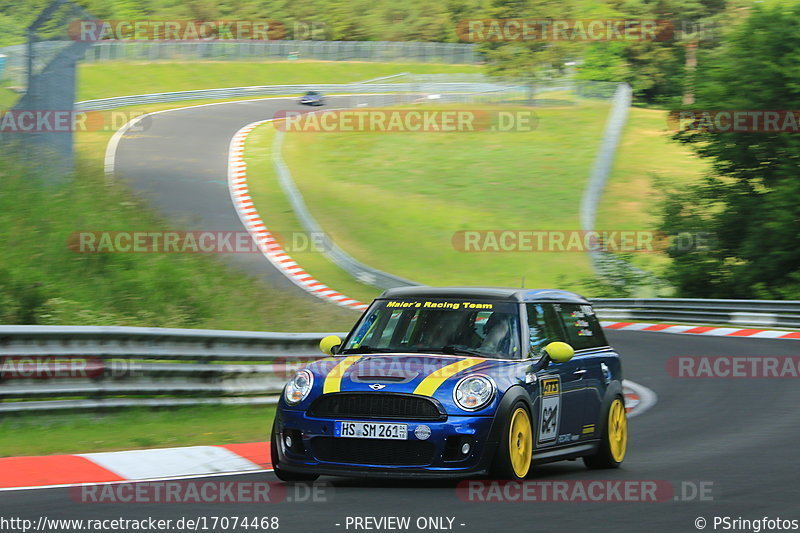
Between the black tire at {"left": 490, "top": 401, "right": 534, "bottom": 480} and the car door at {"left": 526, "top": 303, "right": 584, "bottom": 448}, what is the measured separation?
19 cm

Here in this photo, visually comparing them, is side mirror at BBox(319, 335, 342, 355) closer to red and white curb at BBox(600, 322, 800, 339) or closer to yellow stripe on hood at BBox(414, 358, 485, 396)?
yellow stripe on hood at BBox(414, 358, 485, 396)

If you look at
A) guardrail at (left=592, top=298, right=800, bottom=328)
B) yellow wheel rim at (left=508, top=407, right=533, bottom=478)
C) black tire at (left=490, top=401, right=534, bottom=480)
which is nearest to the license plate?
black tire at (left=490, top=401, right=534, bottom=480)

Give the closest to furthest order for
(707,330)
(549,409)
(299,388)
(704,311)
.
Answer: (299,388) < (549,409) < (707,330) < (704,311)

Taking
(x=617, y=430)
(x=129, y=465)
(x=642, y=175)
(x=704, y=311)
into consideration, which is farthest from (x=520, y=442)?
(x=642, y=175)

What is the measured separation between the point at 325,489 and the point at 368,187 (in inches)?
1538

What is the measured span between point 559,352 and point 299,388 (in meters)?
2.00

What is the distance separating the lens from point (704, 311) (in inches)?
1198

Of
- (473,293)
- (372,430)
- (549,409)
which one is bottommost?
(549,409)

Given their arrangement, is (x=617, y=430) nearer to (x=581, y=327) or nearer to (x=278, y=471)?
(x=581, y=327)

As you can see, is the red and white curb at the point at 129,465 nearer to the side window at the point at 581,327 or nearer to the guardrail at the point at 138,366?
the guardrail at the point at 138,366

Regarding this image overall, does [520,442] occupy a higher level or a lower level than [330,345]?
lower

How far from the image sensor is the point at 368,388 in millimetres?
8109

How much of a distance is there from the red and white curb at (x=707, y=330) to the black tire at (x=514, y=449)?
19.1 m

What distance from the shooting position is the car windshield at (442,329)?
350 inches
